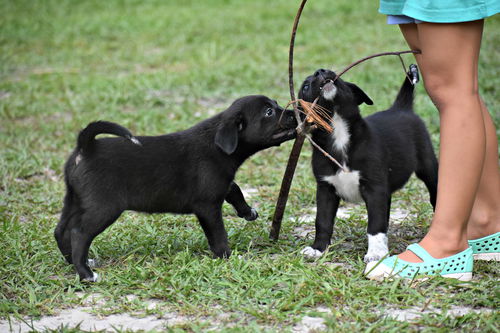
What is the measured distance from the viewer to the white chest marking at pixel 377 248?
11.8 ft

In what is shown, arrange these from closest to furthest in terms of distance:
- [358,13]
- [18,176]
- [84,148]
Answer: [84,148], [18,176], [358,13]

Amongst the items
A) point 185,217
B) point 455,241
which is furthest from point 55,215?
point 455,241

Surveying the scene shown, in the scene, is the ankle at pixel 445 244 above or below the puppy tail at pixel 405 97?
below

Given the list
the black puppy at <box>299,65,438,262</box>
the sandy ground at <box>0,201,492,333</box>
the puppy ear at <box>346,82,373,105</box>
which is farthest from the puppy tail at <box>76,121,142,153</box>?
the puppy ear at <box>346,82,373,105</box>

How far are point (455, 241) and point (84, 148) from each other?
1919 millimetres

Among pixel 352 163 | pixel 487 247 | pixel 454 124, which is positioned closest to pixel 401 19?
pixel 454 124

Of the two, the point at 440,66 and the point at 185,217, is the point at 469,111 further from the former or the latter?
the point at 185,217

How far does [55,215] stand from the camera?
481cm

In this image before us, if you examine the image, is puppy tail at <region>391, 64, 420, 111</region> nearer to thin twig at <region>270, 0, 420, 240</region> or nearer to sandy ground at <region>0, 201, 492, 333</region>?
thin twig at <region>270, 0, 420, 240</region>

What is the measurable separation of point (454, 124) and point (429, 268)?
0.69m

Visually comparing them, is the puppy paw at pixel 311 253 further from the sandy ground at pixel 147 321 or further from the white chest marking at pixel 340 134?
the sandy ground at pixel 147 321

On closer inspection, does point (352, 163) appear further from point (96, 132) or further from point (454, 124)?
point (96, 132)

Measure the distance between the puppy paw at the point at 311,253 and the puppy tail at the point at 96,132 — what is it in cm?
107

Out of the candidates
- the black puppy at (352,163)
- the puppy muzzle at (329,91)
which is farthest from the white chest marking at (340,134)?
the puppy muzzle at (329,91)
